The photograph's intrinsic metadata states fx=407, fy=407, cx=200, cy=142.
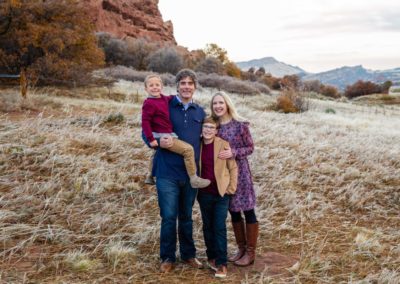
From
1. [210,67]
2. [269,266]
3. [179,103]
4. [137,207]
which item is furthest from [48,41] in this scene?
[210,67]

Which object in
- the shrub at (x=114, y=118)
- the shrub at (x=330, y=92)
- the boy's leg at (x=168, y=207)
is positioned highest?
the shrub at (x=330, y=92)

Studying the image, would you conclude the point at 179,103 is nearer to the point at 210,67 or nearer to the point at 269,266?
the point at 269,266

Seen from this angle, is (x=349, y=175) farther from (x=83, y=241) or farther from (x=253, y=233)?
(x=83, y=241)

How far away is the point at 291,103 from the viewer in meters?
17.1

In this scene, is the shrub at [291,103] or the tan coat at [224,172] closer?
the tan coat at [224,172]

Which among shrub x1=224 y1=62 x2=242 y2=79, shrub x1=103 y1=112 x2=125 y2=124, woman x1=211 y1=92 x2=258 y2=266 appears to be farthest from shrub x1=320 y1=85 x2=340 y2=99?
woman x1=211 y1=92 x2=258 y2=266

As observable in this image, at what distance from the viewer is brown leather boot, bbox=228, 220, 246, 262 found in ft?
13.8

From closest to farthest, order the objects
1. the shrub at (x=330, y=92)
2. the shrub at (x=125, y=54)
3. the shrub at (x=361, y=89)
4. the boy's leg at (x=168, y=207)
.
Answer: the boy's leg at (x=168, y=207), the shrub at (x=125, y=54), the shrub at (x=330, y=92), the shrub at (x=361, y=89)

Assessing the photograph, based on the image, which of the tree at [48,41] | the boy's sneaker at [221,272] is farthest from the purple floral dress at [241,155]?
the tree at [48,41]

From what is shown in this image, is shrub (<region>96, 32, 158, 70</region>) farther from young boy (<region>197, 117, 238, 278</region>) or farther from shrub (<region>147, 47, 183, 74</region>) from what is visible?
young boy (<region>197, 117, 238, 278</region>)

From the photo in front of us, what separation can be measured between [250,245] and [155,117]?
1.66 meters

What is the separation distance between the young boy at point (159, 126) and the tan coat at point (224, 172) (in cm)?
15

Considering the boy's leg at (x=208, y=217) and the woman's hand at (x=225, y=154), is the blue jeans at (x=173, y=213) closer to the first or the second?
the boy's leg at (x=208, y=217)

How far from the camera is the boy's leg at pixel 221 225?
152 inches
